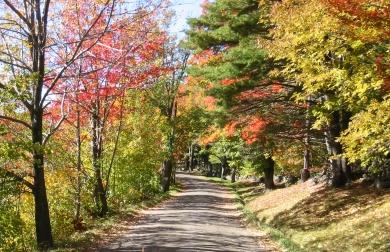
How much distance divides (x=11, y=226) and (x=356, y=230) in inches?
344

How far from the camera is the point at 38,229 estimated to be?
1225cm

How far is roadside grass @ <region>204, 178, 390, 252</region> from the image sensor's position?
11750 mm

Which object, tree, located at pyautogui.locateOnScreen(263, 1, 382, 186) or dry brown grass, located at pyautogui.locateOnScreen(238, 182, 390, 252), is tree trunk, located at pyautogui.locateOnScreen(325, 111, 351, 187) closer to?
dry brown grass, located at pyautogui.locateOnScreen(238, 182, 390, 252)

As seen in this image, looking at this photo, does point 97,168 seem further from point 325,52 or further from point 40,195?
point 325,52

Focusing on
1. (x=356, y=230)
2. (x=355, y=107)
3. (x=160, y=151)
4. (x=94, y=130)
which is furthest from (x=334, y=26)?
(x=160, y=151)

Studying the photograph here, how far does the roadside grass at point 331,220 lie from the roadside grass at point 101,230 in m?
5.26

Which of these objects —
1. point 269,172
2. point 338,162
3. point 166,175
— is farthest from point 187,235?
point 166,175

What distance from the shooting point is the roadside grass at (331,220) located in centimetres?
1175

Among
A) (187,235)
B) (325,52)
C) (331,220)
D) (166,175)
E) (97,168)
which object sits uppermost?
(325,52)

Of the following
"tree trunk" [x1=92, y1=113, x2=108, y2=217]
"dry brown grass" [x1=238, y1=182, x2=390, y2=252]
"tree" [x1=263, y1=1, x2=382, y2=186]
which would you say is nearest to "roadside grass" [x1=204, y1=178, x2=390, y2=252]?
"dry brown grass" [x1=238, y1=182, x2=390, y2=252]

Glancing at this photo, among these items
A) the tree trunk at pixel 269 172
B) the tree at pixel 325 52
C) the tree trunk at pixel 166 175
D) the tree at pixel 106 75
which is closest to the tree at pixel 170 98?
the tree trunk at pixel 166 175

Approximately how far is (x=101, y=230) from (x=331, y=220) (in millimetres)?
7634

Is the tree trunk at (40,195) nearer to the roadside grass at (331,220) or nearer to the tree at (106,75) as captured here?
the tree at (106,75)

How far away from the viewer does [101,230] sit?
623 inches
